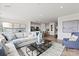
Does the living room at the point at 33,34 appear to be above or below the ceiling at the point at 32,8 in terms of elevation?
below

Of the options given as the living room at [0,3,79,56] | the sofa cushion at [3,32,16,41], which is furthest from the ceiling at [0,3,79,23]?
the sofa cushion at [3,32,16,41]

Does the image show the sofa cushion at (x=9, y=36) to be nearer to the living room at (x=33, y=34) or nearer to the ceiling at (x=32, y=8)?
the living room at (x=33, y=34)

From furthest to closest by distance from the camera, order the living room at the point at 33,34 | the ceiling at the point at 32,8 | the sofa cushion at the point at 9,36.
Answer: the sofa cushion at the point at 9,36 < the ceiling at the point at 32,8 < the living room at the point at 33,34

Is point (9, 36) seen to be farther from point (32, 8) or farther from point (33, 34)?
point (32, 8)

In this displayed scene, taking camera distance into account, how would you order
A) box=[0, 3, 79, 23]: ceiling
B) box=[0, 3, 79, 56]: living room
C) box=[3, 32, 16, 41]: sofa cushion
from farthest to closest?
box=[3, 32, 16, 41]: sofa cushion → box=[0, 3, 79, 23]: ceiling → box=[0, 3, 79, 56]: living room

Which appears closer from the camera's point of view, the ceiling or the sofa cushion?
the ceiling

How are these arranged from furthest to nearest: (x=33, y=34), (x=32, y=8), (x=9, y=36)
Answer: (x=33, y=34) < (x=32, y=8) < (x=9, y=36)

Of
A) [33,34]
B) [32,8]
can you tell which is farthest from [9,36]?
[32,8]

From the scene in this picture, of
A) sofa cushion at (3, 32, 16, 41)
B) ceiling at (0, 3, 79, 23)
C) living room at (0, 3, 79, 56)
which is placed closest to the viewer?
living room at (0, 3, 79, 56)

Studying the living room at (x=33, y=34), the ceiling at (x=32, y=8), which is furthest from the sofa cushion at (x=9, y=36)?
the ceiling at (x=32, y=8)

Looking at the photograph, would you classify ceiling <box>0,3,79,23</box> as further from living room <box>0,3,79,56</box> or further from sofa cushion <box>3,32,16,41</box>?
sofa cushion <box>3,32,16,41</box>

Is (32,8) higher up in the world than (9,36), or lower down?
higher up

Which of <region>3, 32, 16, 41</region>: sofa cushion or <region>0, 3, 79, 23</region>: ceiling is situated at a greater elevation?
<region>0, 3, 79, 23</region>: ceiling

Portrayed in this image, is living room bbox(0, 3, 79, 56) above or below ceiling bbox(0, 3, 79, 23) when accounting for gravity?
below
